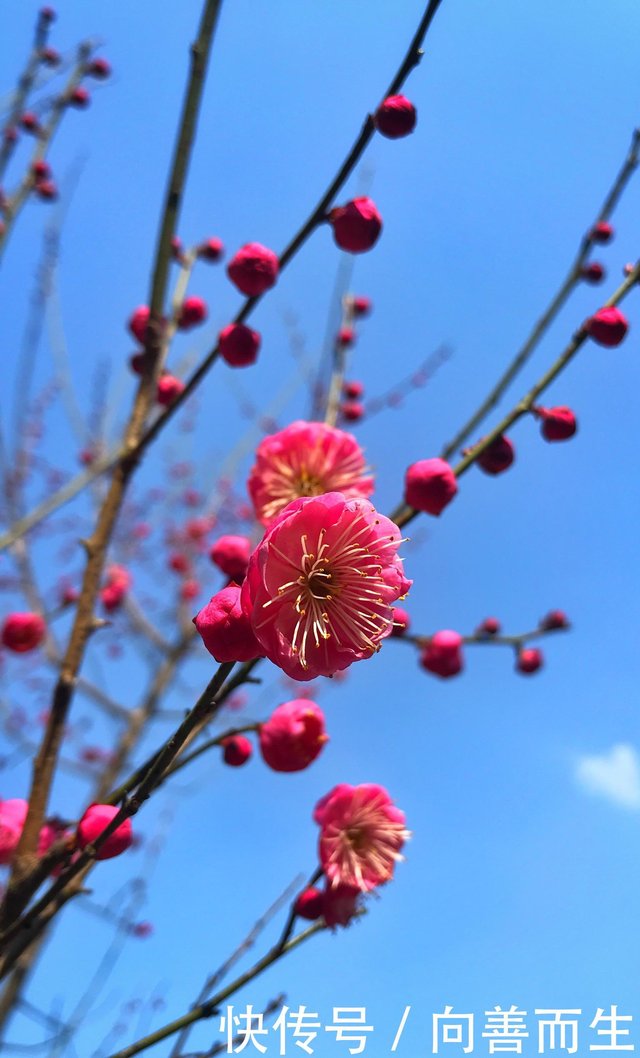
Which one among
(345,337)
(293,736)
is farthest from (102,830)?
(345,337)

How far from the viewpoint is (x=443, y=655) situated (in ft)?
6.82

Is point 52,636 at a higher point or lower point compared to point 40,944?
higher

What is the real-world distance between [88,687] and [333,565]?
3.41m

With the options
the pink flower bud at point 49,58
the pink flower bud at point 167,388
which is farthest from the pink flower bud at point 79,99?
the pink flower bud at point 167,388

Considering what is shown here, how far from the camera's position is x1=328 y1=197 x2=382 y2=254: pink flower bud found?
143cm

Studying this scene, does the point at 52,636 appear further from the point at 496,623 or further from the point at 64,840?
the point at 64,840

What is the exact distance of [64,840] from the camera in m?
0.96

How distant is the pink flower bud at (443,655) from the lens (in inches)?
81.7

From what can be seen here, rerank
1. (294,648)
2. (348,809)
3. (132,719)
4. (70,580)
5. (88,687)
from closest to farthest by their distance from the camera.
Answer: (294,648) → (348,809) → (132,719) → (88,687) → (70,580)

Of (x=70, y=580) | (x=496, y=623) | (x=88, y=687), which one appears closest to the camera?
(x=496, y=623)

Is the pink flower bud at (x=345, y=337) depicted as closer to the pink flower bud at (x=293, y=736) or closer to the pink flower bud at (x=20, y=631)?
the pink flower bud at (x=20, y=631)

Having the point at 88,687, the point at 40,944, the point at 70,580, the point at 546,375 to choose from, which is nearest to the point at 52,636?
the point at 88,687

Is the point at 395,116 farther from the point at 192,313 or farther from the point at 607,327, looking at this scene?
the point at 192,313

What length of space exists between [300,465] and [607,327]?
0.73m
